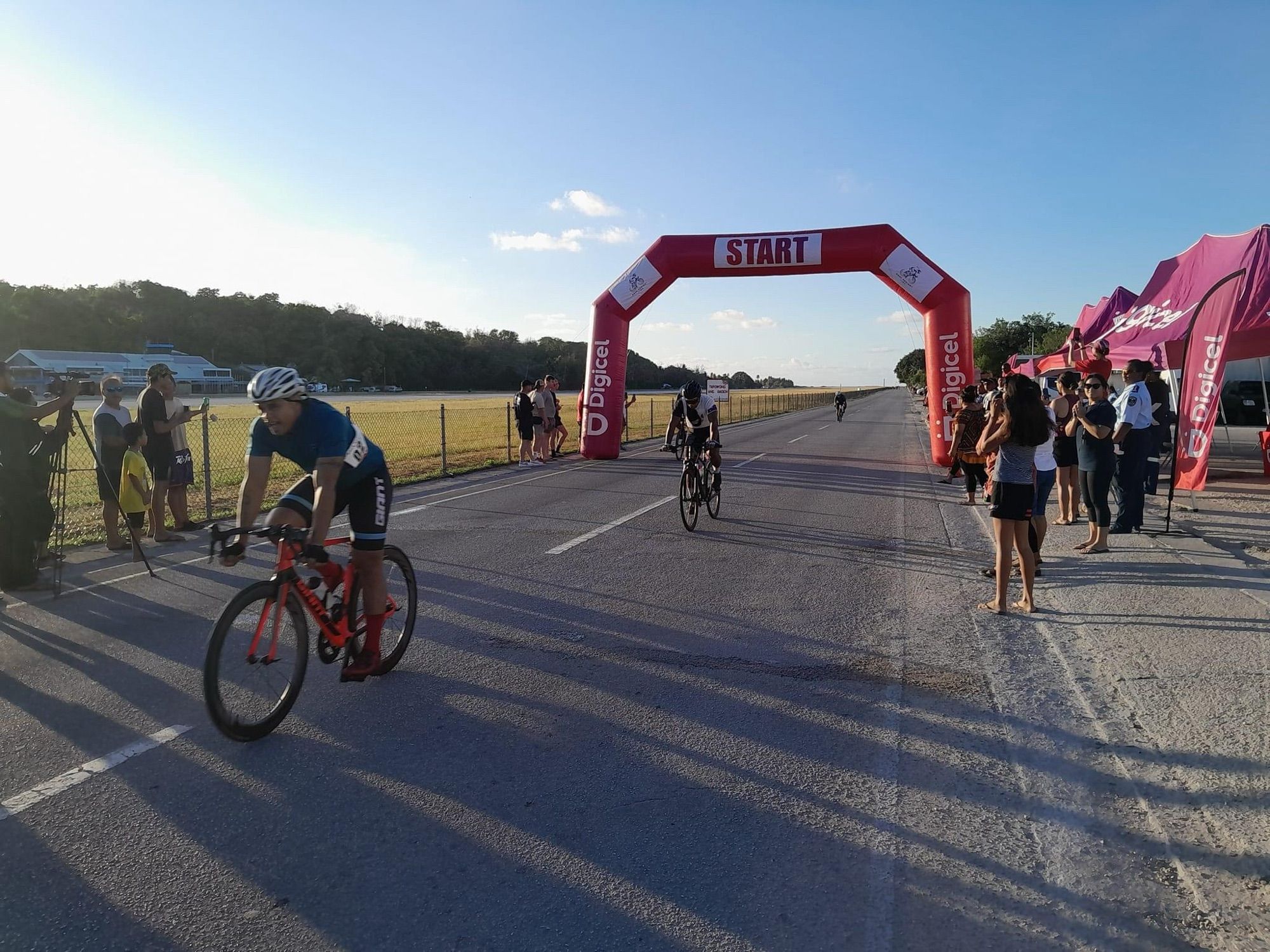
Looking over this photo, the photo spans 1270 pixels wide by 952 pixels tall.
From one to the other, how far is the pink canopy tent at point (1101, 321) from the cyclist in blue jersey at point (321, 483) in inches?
822

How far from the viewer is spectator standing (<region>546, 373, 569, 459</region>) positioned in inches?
A: 789

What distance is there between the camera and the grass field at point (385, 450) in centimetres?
1276

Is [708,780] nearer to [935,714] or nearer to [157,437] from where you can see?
[935,714]

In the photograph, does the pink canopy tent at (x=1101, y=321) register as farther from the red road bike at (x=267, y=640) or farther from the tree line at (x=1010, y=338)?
the tree line at (x=1010, y=338)

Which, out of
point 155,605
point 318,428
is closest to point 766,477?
point 155,605

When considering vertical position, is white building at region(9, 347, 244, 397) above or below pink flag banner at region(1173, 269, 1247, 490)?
above

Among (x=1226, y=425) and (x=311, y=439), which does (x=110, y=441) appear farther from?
(x=1226, y=425)

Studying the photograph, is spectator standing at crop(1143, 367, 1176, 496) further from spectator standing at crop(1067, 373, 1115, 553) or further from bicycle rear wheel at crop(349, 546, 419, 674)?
bicycle rear wheel at crop(349, 546, 419, 674)

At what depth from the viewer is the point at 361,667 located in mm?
4730

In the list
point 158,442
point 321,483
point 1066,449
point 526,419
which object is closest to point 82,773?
point 321,483

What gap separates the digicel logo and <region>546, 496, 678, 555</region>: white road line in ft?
28.9

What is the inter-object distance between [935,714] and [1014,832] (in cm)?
117

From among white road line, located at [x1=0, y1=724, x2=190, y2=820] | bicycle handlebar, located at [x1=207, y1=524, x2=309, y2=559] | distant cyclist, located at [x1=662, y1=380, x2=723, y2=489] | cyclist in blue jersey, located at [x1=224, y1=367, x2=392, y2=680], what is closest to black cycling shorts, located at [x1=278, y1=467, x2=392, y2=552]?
cyclist in blue jersey, located at [x1=224, y1=367, x2=392, y2=680]

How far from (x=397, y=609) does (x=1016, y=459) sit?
4480 millimetres
